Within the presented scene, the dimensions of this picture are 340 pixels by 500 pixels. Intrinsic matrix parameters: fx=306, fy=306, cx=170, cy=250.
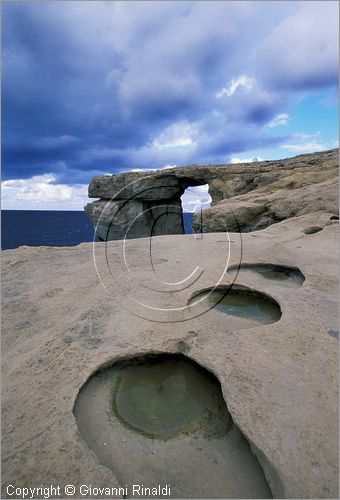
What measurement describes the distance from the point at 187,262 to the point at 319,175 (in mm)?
9022

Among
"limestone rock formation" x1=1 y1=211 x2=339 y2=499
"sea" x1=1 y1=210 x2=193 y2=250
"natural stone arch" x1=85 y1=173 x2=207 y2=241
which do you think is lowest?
"sea" x1=1 y1=210 x2=193 y2=250

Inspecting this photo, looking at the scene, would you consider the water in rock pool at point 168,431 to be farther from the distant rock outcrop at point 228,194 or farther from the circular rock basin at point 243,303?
the distant rock outcrop at point 228,194

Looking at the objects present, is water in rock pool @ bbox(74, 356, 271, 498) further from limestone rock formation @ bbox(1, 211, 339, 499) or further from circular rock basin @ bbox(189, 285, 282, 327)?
circular rock basin @ bbox(189, 285, 282, 327)

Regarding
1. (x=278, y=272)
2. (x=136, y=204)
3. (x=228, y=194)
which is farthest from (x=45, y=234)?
(x=278, y=272)

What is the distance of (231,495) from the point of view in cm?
176

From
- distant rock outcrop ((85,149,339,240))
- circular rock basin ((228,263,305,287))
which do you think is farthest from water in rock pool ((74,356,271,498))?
distant rock outcrop ((85,149,339,240))

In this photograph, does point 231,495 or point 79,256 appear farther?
point 79,256

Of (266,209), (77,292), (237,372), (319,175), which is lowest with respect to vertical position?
(237,372)

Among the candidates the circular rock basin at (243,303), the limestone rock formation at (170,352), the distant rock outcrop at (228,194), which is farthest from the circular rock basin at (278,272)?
the distant rock outcrop at (228,194)

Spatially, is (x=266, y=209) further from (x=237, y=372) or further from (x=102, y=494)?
(x=102, y=494)

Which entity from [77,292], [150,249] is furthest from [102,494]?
[150,249]

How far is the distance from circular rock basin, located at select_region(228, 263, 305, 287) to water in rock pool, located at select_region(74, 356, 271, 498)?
2.36 m

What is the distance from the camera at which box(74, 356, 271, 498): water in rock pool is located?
1.84 m

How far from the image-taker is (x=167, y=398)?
251cm
